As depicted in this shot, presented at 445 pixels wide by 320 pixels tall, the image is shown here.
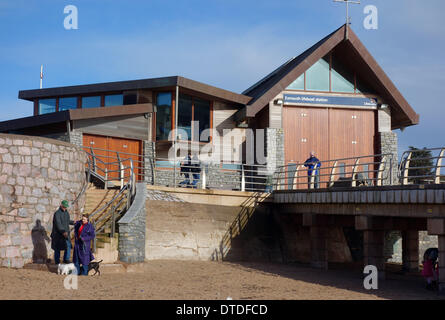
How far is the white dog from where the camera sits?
1408cm

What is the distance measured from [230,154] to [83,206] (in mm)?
8668

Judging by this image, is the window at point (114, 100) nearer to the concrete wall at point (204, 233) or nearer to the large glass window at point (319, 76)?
the concrete wall at point (204, 233)

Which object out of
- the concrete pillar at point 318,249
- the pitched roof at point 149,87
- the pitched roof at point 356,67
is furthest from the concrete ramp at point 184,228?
the pitched roof at point 149,87

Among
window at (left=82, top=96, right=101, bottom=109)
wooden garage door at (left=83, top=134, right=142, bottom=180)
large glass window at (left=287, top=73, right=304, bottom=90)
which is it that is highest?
large glass window at (left=287, top=73, right=304, bottom=90)

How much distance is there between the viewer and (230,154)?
25.0 m

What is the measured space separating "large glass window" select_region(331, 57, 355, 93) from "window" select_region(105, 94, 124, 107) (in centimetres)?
904

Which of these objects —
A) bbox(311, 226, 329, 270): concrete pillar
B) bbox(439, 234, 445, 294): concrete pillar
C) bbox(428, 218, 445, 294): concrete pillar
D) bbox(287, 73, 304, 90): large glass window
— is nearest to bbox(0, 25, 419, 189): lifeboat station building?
bbox(287, 73, 304, 90): large glass window

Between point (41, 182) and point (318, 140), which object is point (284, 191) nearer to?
point (318, 140)

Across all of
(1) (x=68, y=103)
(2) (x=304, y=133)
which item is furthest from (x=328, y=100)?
(1) (x=68, y=103)

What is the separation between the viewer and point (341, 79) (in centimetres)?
2589

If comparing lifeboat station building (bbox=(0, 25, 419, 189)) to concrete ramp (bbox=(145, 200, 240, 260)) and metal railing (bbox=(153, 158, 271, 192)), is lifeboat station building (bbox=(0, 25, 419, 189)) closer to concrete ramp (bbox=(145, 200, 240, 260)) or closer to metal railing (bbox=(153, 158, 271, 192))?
metal railing (bbox=(153, 158, 271, 192))

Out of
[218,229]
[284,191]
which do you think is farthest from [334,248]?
[218,229]

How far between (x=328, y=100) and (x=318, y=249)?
784 cm

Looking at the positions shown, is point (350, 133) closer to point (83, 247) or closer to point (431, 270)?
point (431, 270)
